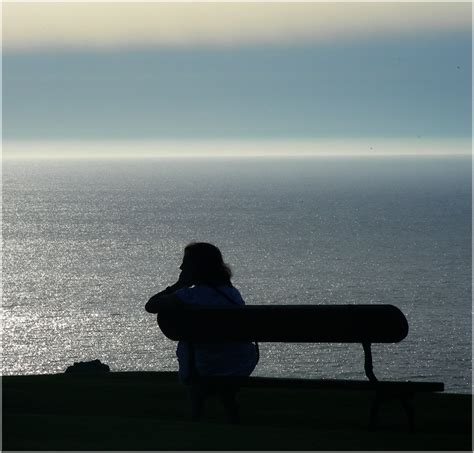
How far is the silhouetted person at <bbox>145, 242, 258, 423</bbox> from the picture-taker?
9.15 m

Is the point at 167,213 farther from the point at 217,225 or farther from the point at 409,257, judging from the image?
the point at 409,257

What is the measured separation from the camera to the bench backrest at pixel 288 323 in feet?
28.7

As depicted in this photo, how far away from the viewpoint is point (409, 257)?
11700 centimetres

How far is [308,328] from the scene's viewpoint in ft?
29.4

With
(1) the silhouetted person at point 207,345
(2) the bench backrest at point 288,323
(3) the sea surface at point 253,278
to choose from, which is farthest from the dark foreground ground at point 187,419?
(3) the sea surface at point 253,278

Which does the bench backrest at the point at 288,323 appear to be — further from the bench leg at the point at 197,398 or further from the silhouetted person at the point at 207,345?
the bench leg at the point at 197,398

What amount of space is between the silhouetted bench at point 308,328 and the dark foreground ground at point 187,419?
39 centimetres

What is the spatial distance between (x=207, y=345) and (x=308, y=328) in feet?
3.30

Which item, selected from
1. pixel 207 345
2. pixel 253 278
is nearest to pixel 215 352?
pixel 207 345

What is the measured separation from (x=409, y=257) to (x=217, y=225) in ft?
145

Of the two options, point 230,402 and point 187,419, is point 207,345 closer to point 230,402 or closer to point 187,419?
point 230,402

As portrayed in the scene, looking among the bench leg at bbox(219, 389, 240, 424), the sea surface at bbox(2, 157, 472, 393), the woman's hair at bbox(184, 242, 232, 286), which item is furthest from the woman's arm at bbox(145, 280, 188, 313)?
the sea surface at bbox(2, 157, 472, 393)

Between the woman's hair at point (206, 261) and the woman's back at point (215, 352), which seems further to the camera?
the woman's back at point (215, 352)

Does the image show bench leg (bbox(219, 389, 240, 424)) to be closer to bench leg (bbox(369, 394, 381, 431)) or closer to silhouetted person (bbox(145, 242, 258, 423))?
silhouetted person (bbox(145, 242, 258, 423))
